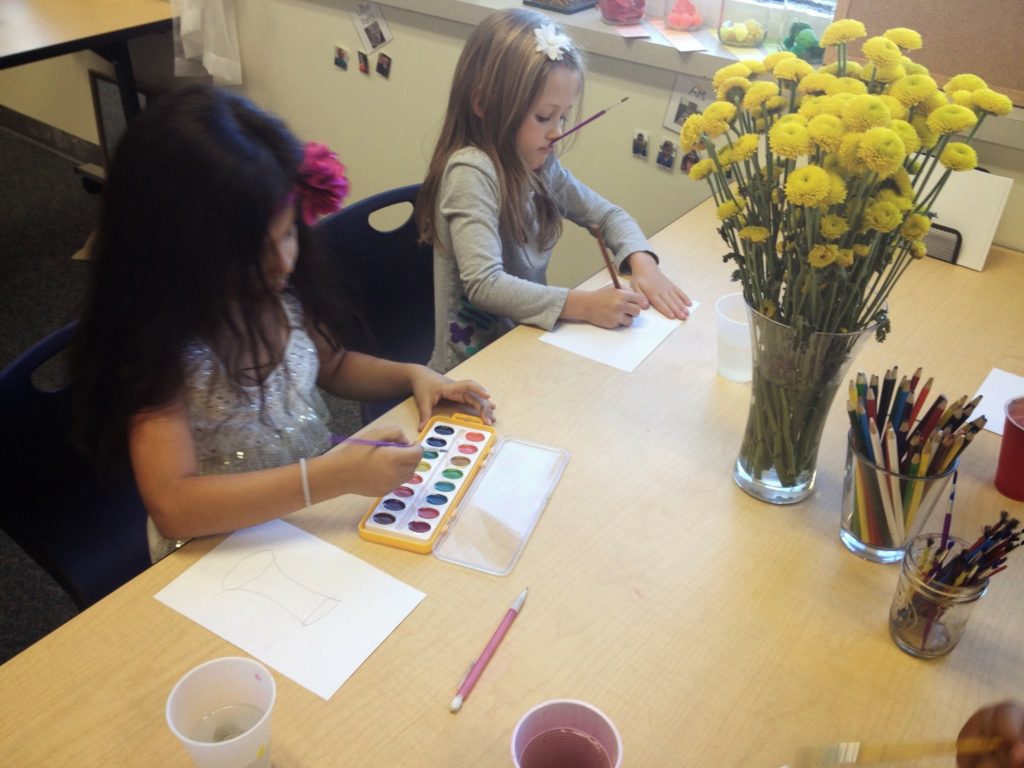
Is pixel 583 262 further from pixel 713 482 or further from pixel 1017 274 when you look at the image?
pixel 713 482

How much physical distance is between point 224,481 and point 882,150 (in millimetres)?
694

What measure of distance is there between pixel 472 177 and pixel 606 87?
80 cm

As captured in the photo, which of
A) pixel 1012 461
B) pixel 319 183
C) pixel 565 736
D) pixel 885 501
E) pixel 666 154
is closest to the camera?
pixel 565 736

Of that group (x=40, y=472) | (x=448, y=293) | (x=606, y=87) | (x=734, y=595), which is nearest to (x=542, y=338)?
(x=448, y=293)

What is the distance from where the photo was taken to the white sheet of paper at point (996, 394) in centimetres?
112

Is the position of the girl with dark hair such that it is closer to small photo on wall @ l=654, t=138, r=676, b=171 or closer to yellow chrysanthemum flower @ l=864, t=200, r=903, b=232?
yellow chrysanthemum flower @ l=864, t=200, r=903, b=232

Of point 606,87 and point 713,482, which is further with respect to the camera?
point 606,87

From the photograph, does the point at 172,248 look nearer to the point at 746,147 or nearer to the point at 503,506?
the point at 503,506

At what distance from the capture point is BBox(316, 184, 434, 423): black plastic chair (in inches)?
54.0

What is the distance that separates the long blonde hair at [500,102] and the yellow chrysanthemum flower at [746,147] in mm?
711

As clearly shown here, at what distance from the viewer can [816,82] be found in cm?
77

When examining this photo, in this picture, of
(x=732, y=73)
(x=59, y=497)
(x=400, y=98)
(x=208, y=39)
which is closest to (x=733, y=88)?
(x=732, y=73)

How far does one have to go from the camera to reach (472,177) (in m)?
1.42

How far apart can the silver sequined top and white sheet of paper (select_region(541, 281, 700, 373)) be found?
0.35 metres
